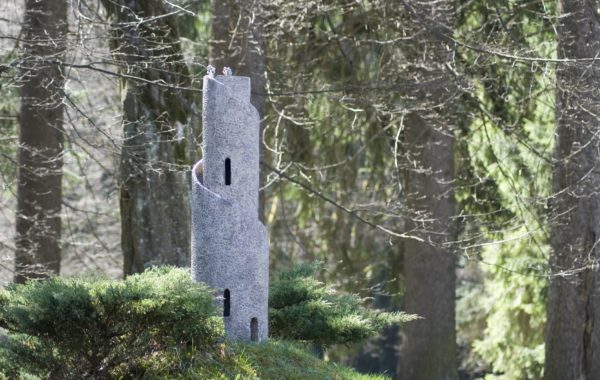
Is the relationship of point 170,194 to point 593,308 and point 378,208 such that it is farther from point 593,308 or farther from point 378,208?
point 593,308

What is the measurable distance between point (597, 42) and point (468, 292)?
1393 centimetres

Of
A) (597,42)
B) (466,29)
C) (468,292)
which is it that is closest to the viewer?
(597,42)

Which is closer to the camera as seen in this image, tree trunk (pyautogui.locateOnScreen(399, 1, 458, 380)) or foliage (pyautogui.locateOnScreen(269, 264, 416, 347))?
foliage (pyautogui.locateOnScreen(269, 264, 416, 347))

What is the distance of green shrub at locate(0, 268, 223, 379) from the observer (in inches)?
279

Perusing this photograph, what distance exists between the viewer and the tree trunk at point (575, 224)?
44.3ft

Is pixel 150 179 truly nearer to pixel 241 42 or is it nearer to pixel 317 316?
pixel 241 42

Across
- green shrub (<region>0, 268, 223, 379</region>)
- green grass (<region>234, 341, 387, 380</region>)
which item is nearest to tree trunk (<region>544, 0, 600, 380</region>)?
green grass (<region>234, 341, 387, 380</region>)

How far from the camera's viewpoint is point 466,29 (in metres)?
16.3

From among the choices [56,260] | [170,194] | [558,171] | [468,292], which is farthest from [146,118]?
[468,292]

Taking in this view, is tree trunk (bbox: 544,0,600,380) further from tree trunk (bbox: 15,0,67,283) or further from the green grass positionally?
tree trunk (bbox: 15,0,67,283)

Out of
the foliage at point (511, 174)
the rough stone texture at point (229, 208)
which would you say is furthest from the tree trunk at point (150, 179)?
the foliage at point (511, 174)

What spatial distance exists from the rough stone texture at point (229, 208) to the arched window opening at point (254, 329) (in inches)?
3.5

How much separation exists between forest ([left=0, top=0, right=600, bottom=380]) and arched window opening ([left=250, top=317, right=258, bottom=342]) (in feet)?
0.59

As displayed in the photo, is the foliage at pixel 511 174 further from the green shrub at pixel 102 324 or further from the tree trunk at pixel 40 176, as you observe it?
the green shrub at pixel 102 324
